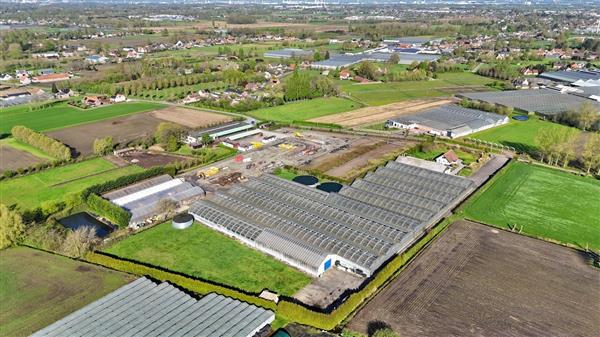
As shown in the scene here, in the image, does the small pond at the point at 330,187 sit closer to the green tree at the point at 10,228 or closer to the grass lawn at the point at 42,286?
the grass lawn at the point at 42,286

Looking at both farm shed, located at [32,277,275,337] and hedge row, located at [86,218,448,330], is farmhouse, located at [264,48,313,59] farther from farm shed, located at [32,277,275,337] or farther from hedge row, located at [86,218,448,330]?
farm shed, located at [32,277,275,337]

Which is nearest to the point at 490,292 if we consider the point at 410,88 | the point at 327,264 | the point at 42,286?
the point at 327,264

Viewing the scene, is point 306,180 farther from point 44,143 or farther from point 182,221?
point 44,143

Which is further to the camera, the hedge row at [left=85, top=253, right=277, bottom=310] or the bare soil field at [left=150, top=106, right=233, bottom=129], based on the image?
the bare soil field at [left=150, top=106, right=233, bottom=129]

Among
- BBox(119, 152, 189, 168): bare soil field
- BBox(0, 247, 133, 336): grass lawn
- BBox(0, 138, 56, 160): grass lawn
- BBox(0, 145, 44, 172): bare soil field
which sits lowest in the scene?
BBox(0, 247, 133, 336): grass lawn

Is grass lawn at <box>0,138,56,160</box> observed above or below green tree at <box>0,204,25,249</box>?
below

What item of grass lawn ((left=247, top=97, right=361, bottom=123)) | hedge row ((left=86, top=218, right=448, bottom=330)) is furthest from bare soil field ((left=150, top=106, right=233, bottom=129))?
hedge row ((left=86, top=218, right=448, bottom=330))

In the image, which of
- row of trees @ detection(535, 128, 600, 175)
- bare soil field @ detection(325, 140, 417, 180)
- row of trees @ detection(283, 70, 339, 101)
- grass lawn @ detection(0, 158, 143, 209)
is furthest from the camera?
row of trees @ detection(283, 70, 339, 101)
